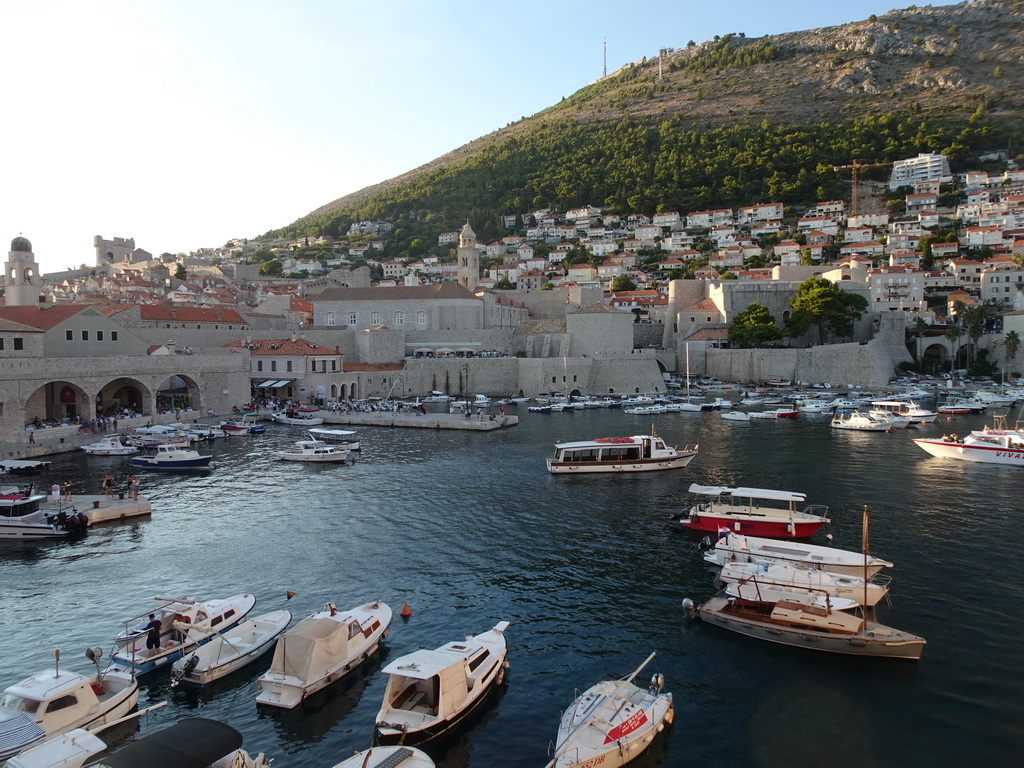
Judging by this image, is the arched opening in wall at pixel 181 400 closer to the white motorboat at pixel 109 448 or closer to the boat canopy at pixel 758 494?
the white motorboat at pixel 109 448

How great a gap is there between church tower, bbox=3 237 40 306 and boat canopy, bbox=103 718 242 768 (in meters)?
39.6

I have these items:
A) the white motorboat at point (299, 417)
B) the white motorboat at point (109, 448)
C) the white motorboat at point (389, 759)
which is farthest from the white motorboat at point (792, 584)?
the white motorboat at point (299, 417)

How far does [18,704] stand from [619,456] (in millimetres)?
19284

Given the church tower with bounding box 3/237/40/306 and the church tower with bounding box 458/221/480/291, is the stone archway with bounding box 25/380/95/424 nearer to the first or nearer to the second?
the church tower with bounding box 3/237/40/306

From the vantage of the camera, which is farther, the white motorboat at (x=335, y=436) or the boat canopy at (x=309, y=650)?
the white motorboat at (x=335, y=436)

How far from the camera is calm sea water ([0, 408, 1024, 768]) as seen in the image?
892 cm

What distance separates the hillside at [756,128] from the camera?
103m

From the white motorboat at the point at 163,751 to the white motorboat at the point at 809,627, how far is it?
7839mm

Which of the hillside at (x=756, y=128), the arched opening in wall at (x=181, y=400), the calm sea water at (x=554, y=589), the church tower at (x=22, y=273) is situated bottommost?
the calm sea water at (x=554, y=589)

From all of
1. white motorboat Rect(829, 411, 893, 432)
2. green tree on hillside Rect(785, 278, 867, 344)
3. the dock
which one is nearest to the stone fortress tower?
the dock

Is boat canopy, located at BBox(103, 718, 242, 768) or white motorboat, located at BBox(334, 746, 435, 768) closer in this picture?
boat canopy, located at BBox(103, 718, 242, 768)

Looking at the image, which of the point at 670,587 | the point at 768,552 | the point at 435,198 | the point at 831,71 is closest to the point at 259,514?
the point at 670,587

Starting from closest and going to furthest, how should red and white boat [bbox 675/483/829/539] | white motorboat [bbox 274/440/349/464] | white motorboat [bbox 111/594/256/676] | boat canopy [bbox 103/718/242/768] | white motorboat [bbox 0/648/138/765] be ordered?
boat canopy [bbox 103/718/242/768] → white motorboat [bbox 0/648/138/765] → white motorboat [bbox 111/594/256/676] → red and white boat [bbox 675/483/829/539] → white motorboat [bbox 274/440/349/464]

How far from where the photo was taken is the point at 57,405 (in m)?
32.2
